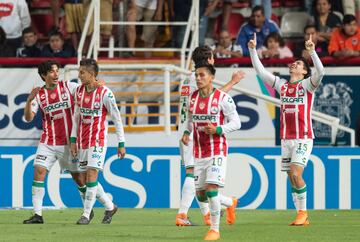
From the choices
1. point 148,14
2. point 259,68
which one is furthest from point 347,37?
point 259,68

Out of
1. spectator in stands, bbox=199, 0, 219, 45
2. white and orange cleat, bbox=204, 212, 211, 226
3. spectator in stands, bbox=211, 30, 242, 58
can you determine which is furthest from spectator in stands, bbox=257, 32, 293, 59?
white and orange cleat, bbox=204, 212, 211, 226

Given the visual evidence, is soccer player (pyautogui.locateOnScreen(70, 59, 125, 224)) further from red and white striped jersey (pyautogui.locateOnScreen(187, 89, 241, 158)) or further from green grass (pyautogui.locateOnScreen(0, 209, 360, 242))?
red and white striped jersey (pyautogui.locateOnScreen(187, 89, 241, 158))

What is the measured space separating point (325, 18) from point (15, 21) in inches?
217

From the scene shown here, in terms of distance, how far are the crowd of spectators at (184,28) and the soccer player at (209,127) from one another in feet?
27.6

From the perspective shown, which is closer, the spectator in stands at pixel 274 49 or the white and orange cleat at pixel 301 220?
the white and orange cleat at pixel 301 220

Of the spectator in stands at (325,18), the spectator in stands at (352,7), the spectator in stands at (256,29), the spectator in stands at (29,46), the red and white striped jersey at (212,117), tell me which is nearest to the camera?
the red and white striped jersey at (212,117)

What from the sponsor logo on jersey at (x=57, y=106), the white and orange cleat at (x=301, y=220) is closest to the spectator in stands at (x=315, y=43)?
the white and orange cleat at (x=301, y=220)

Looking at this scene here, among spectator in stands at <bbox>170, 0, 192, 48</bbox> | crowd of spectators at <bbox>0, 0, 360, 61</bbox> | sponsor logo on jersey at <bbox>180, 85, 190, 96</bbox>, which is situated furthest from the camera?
spectator in stands at <bbox>170, 0, 192, 48</bbox>

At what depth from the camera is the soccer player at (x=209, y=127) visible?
13.6 meters

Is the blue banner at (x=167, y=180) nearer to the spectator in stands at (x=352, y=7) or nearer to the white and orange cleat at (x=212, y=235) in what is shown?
the spectator in stands at (x=352, y=7)

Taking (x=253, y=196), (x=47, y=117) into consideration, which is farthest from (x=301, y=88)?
(x=253, y=196)

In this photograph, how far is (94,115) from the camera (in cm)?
1558

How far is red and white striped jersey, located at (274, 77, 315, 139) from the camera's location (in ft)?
51.5

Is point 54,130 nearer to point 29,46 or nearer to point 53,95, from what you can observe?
point 53,95
